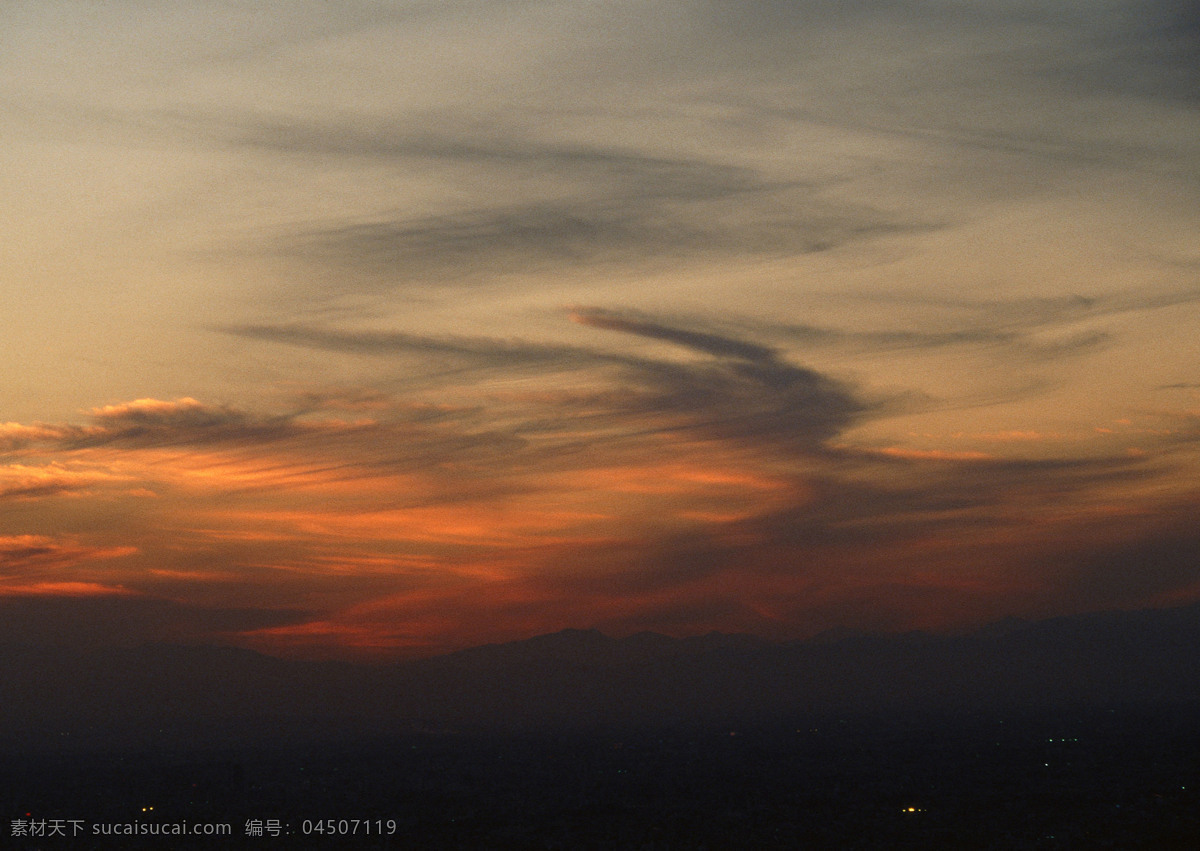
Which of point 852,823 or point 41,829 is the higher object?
point 41,829

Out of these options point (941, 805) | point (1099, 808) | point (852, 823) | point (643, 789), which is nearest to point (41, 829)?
point (643, 789)

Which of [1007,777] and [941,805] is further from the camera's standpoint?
[1007,777]

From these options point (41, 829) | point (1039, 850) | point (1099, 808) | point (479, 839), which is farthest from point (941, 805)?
point (41, 829)

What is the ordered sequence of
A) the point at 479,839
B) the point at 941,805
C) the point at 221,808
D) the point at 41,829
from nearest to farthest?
the point at 479,839 → the point at 41,829 → the point at 941,805 → the point at 221,808

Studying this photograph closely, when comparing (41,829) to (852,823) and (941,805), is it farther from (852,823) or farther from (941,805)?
(941,805)

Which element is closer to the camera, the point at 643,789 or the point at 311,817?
the point at 311,817

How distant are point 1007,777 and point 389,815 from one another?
97.9 meters

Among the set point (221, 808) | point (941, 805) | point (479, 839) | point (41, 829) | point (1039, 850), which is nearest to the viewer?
point (1039, 850)

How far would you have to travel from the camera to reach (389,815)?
552 ft

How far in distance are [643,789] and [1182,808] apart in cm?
7802

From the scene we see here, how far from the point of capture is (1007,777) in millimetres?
198750

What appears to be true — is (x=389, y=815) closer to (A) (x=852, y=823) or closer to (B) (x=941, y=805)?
(A) (x=852, y=823)

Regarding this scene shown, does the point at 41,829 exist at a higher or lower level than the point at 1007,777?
higher

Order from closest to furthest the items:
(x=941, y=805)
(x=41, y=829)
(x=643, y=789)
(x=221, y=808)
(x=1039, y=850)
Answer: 1. (x=1039, y=850)
2. (x=41, y=829)
3. (x=941, y=805)
4. (x=221, y=808)
5. (x=643, y=789)
